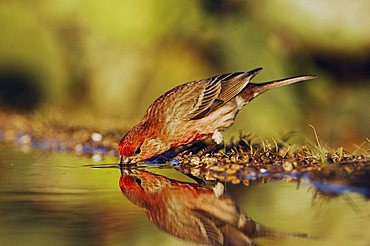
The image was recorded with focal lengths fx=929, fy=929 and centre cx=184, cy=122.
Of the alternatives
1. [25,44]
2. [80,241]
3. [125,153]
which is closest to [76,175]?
[125,153]

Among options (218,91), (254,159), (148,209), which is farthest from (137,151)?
(148,209)

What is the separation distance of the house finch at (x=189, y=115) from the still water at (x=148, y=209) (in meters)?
0.40

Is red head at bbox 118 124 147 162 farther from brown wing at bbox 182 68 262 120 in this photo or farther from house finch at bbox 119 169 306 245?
brown wing at bbox 182 68 262 120

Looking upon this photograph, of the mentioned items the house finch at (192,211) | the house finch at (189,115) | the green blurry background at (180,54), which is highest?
the green blurry background at (180,54)

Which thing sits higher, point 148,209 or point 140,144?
point 140,144

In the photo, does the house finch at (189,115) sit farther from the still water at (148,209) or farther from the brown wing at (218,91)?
the still water at (148,209)

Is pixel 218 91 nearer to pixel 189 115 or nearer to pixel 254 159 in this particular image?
pixel 189 115

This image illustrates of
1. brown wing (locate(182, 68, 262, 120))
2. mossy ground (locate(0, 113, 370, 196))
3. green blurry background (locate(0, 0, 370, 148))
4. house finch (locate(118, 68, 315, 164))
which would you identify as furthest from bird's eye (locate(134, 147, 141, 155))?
green blurry background (locate(0, 0, 370, 148))

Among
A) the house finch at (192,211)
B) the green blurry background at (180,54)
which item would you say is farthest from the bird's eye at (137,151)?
the green blurry background at (180,54)

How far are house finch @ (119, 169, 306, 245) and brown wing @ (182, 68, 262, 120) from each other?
1.44 meters

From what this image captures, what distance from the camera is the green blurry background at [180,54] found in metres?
14.3

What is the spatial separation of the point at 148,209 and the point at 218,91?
3.37 meters

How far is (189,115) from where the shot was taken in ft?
30.9

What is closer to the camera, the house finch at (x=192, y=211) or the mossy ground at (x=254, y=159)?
the house finch at (x=192, y=211)
